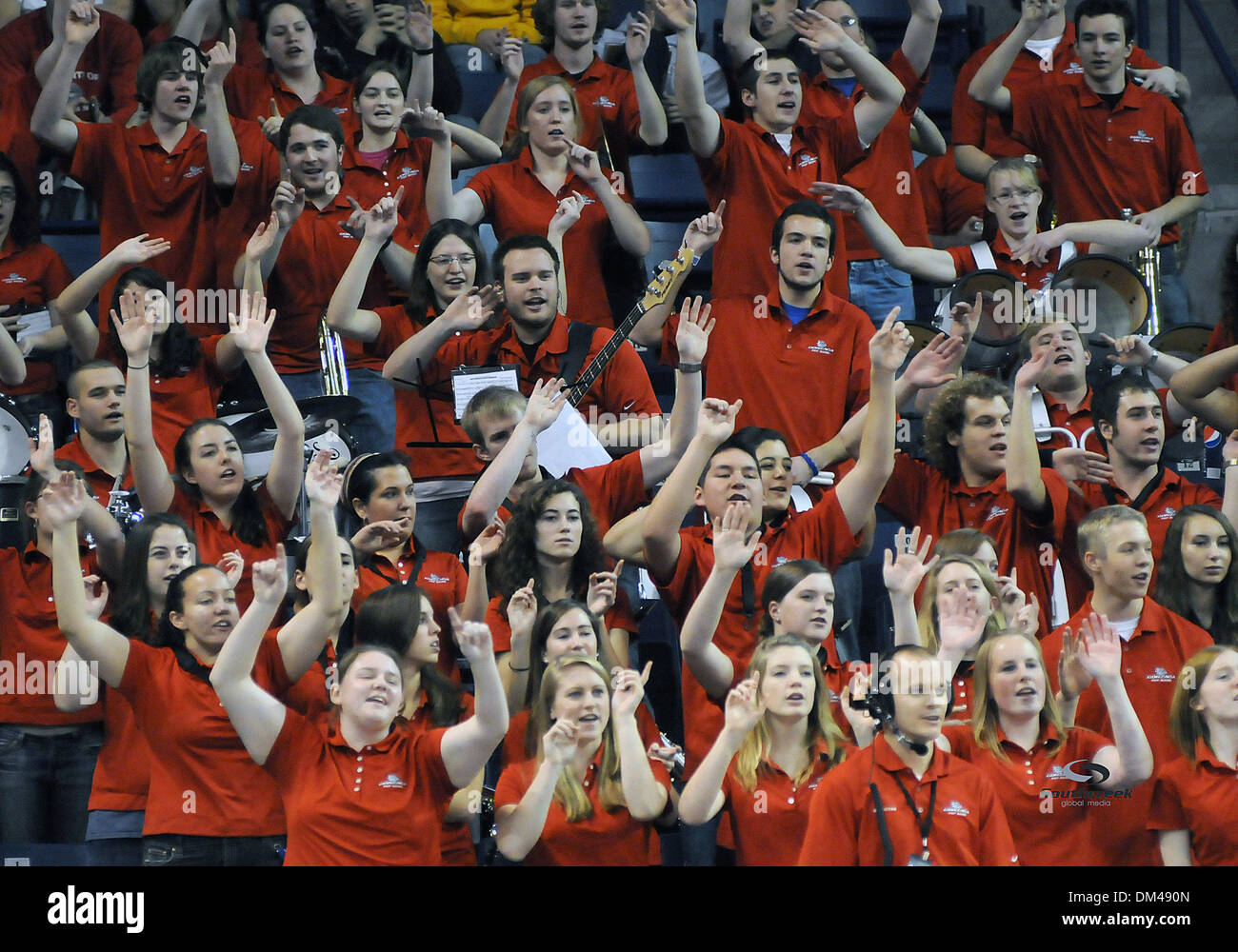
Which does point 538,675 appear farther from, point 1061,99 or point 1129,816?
point 1061,99

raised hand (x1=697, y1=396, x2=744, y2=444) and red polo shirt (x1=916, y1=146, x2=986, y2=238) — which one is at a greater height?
red polo shirt (x1=916, y1=146, x2=986, y2=238)

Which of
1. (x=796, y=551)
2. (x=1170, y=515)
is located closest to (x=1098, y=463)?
(x=1170, y=515)

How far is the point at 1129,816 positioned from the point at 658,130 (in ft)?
11.8

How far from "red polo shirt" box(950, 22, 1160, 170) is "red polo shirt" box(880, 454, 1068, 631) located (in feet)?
7.09

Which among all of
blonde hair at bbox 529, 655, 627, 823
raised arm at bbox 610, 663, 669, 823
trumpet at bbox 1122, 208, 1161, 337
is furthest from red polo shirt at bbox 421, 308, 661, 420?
trumpet at bbox 1122, 208, 1161, 337

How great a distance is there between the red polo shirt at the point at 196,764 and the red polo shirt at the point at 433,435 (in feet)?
4.71

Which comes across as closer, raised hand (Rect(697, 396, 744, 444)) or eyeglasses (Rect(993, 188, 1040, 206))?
raised hand (Rect(697, 396, 744, 444))

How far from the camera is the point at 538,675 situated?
20.3ft

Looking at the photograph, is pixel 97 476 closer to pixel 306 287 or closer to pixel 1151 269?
pixel 306 287

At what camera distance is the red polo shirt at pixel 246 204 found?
8.32 m

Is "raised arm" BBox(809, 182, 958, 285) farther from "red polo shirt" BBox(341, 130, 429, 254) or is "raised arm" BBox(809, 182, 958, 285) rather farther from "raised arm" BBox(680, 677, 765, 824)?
"raised arm" BBox(680, 677, 765, 824)

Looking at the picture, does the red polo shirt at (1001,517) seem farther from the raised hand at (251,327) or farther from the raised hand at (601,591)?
the raised hand at (251,327)

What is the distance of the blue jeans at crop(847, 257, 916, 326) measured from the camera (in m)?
8.36

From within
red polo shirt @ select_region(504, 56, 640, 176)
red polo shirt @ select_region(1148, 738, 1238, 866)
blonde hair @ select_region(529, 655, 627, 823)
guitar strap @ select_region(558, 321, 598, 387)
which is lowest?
red polo shirt @ select_region(1148, 738, 1238, 866)
